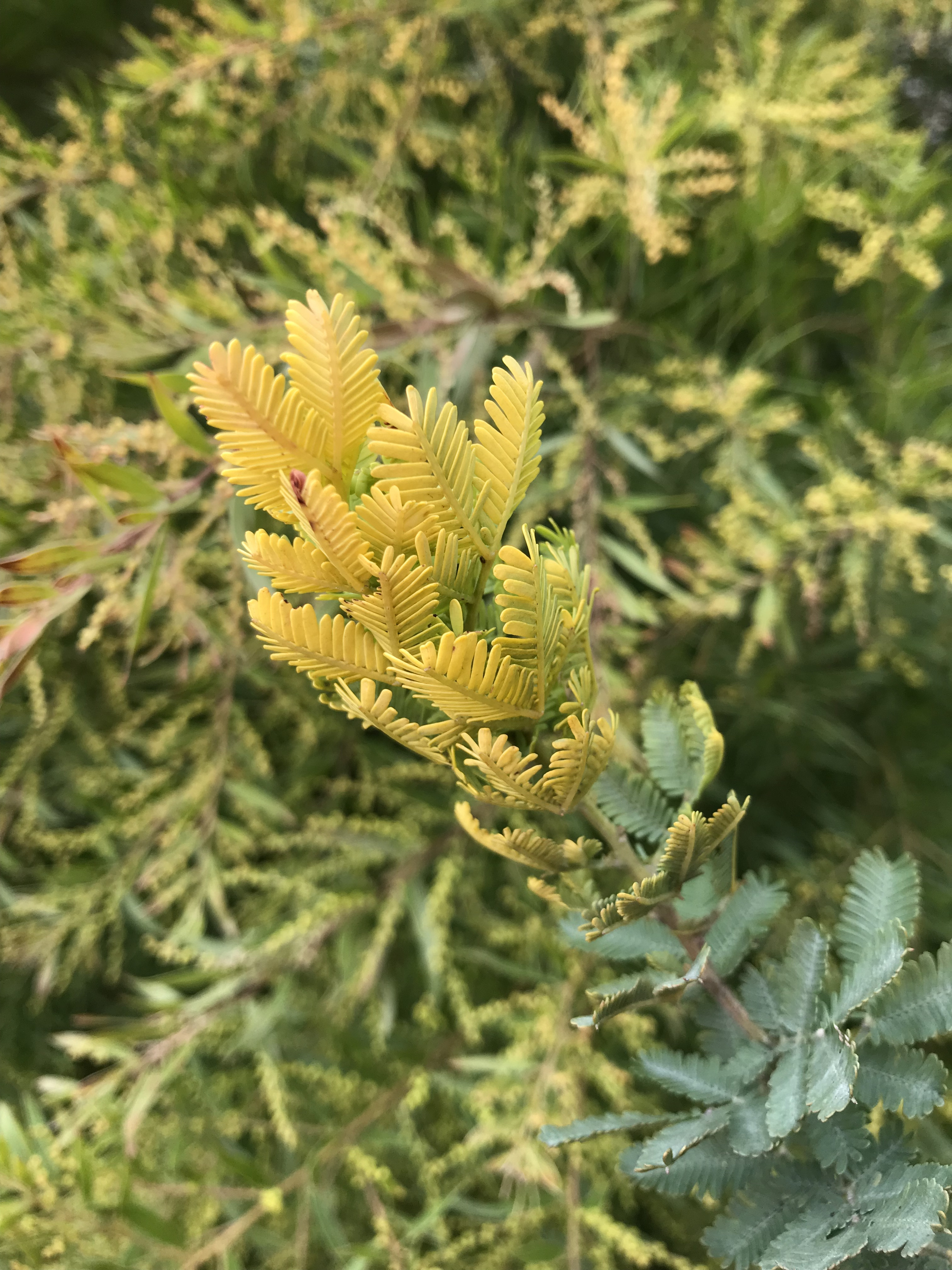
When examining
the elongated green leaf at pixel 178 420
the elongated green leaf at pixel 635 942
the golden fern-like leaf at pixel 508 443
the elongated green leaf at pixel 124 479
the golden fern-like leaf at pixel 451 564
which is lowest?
the elongated green leaf at pixel 635 942

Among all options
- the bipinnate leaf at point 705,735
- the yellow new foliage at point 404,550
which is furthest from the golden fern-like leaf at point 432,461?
the bipinnate leaf at point 705,735

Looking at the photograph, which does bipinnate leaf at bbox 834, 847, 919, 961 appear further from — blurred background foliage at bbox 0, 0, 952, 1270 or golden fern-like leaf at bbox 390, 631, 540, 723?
blurred background foliage at bbox 0, 0, 952, 1270

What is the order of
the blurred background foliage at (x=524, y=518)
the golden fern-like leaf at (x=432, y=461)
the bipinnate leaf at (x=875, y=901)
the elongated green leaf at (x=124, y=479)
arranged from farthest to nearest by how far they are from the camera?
the blurred background foliage at (x=524, y=518) → the elongated green leaf at (x=124, y=479) → the bipinnate leaf at (x=875, y=901) → the golden fern-like leaf at (x=432, y=461)

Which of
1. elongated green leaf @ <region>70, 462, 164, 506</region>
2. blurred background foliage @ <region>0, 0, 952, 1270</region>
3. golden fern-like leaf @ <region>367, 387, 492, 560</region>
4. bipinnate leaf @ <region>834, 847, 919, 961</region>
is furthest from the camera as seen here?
blurred background foliage @ <region>0, 0, 952, 1270</region>

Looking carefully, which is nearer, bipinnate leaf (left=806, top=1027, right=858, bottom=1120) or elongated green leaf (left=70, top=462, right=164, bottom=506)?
bipinnate leaf (left=806, top=1027, right=858, bottom=1120)

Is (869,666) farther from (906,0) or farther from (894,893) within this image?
(906,0)

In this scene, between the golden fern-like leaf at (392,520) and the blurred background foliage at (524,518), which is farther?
the blurred background foliage at (524,518)

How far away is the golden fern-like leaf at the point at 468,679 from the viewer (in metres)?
0.23

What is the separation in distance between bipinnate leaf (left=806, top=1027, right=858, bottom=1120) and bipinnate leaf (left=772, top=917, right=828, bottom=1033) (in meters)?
0.01

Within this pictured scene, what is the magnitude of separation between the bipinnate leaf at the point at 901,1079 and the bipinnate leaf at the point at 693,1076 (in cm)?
5

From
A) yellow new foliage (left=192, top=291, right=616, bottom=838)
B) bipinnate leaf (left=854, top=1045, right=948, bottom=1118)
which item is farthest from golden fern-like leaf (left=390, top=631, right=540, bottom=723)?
bipinnate leaf (left=854, top=1045, right=948, bottom=1118)

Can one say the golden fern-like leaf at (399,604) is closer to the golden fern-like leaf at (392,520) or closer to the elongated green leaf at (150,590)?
the golden fern-like leaf at (392,520)

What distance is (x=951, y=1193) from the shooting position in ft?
0.95

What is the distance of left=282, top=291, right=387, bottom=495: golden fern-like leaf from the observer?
9.3 inches
